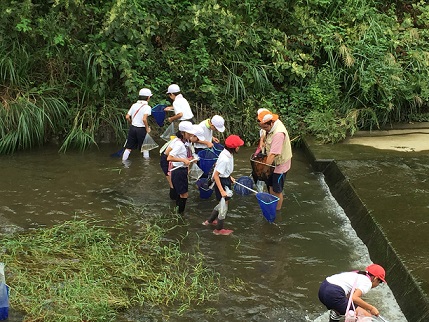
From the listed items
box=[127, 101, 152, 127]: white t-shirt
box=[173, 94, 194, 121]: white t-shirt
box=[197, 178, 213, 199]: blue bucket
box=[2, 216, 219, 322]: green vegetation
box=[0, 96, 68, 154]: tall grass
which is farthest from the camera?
box=[0, 96, 68, 154]: tall grass

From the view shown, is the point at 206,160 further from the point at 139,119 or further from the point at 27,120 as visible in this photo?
the point at 27,120

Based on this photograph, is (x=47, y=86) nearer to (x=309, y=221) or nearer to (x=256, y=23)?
(x=256, y=23)

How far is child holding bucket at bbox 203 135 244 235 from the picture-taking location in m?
8.34

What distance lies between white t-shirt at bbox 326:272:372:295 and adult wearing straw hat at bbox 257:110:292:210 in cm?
277

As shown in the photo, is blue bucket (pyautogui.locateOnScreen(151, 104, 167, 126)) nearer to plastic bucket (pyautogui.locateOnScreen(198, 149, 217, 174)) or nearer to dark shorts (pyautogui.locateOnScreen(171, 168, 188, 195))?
plastic bucket (pyautogui.locateOnScreen(198, 149, 217, 174))

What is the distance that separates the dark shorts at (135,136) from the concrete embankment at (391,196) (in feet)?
9.94

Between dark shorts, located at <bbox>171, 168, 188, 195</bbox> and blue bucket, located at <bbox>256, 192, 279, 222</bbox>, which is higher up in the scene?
dark shorts, located at <bbox>171, 168, 188, 195</bbox>

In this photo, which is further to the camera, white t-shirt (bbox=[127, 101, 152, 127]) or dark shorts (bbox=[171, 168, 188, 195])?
white t-shirt (bbox=[127, 101, 152, 127])

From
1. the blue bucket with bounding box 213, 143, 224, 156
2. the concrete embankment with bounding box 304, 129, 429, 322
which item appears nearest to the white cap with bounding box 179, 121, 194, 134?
the blue bucket with bounding box 213, 143, 224, 156

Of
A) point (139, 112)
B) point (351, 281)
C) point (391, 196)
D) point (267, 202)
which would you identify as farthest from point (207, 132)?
point (351, 281)

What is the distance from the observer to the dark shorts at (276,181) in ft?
29.8

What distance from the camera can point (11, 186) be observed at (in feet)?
34.0

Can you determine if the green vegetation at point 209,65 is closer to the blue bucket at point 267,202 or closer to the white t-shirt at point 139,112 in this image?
the white t-shirt at point 139,112

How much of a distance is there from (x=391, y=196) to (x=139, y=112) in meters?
4.44
